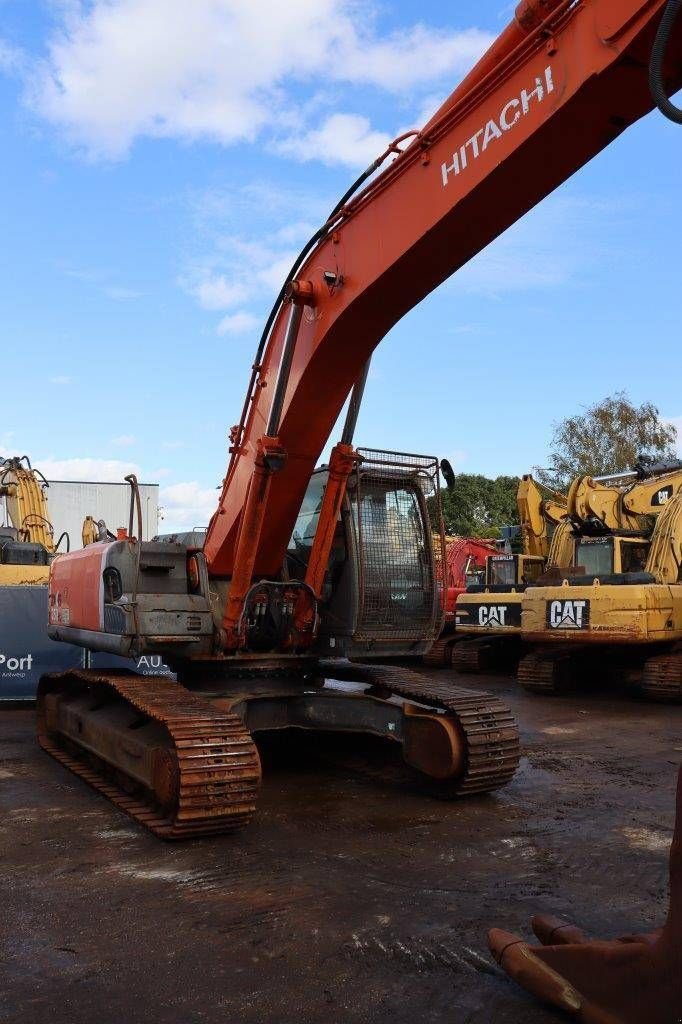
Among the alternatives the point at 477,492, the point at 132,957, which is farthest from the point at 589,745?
the point at 477,492

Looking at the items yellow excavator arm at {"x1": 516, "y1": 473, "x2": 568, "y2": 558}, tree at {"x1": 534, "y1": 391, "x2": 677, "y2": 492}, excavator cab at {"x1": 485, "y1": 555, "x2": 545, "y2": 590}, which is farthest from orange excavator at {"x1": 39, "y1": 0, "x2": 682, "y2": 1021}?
tree at {"x1": 534, "y1": 391, "x2": 677, "y2": 492}

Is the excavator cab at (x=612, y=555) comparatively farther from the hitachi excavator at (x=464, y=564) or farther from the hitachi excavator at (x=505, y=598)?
the hitachi excavator at (x=464, y=564)

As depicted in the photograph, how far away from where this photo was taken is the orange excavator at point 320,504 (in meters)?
3.77

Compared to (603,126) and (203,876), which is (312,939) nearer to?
(203,876)

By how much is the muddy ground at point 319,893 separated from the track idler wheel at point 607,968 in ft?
0.41

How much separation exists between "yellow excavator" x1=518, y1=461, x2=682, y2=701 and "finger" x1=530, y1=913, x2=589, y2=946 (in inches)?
295

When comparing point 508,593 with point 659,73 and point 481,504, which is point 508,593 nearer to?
point 659,73

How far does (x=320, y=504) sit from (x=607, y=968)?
12.8 feet

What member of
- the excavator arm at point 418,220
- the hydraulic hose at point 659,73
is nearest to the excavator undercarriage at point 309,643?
the excavator arm at point 418,220

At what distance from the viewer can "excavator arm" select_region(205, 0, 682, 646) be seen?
11.8 feet

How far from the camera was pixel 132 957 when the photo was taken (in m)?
3.31

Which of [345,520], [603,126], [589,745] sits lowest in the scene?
[589,745]

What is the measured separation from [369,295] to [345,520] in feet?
5.66

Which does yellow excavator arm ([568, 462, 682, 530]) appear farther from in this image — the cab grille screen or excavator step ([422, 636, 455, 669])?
the cab grille screen
